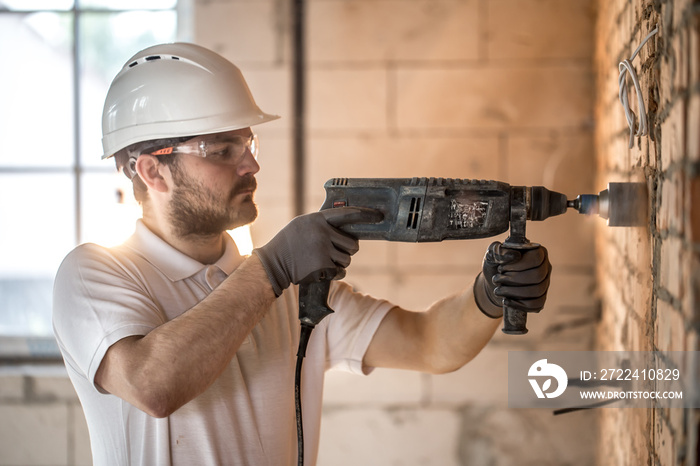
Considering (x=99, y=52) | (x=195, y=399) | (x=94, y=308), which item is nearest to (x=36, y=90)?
(x=99, y=52)

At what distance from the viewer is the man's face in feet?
5.08

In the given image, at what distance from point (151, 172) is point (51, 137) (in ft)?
5.18

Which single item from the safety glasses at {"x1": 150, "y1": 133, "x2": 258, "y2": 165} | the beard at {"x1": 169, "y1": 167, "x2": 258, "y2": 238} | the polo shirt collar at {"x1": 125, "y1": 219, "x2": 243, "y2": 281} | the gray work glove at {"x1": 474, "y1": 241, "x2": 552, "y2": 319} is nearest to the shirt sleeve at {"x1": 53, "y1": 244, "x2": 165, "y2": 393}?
the polo shirt collar at {"x1": 125, "y1": 219, "x2": 243, "y2": 281}

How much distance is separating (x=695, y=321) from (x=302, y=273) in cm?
76

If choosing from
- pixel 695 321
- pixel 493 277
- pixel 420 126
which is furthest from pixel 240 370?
pixel 420 126

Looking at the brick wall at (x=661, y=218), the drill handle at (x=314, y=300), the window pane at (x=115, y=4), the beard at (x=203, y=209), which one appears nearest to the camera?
the brick wall at (x=661, y=218)

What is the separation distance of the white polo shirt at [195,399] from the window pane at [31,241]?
156 centimetres

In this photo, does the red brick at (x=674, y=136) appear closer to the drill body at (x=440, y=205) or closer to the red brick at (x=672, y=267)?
the red brick at (x=672, y=267)

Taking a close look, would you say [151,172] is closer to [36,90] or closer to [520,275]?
[520,275]

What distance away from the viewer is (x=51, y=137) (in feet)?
9.46

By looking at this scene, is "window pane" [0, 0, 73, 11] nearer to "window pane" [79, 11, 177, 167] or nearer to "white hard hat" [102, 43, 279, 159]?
"window pane" [79, 11, 177, 167]

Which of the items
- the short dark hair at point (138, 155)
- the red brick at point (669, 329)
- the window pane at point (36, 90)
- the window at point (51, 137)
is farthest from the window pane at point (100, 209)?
the red brick at point (669, 329)

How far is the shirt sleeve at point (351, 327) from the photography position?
5.38 ft

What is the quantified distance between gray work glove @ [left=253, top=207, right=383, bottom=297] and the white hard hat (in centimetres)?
40
